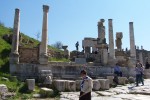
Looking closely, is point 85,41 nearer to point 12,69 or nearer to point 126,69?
point 126,69

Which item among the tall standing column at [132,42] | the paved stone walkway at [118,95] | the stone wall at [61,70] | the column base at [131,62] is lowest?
the paved stone walkway at [118,95]

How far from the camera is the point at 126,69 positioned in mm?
27266

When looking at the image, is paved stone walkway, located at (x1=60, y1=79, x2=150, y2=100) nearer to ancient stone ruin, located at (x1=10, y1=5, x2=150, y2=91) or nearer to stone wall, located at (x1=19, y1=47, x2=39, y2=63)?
ancient stone ruin, located at (x1=10, y1=5, x2=150, y2=91)

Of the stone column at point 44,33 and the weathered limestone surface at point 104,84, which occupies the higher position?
the stone column at point 44,33

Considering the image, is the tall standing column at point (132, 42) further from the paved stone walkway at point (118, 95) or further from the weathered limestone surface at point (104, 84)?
the paved stone walkway at point (118, 95)

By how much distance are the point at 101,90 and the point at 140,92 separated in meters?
2.70

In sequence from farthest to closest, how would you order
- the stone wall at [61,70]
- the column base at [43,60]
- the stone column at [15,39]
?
the column base at [43,60] < the stone column at [15,39] < the stone wall at [61,70]

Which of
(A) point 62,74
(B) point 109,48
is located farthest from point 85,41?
(A) point 62,74

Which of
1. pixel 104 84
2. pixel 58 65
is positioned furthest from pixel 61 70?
pixel 104 84

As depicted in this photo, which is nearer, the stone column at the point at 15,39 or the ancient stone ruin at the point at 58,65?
the ancient stone ruin at the point at 58,65

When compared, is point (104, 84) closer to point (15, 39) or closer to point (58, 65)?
point (58, 65)

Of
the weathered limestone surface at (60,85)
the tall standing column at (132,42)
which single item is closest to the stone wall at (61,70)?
the weathered limestone surface at (60,85)

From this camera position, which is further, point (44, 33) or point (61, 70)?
point (44, 33)

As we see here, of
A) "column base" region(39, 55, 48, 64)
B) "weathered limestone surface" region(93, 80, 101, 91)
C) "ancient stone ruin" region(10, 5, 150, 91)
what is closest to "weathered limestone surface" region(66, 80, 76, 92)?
"ancient stone ruin" region(10, 5, 150, 91)
